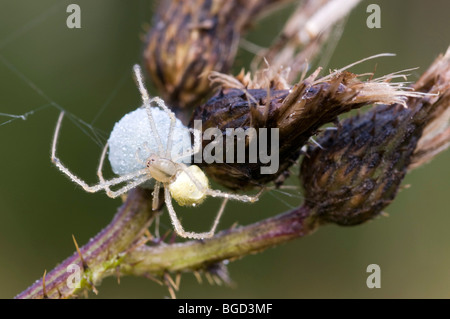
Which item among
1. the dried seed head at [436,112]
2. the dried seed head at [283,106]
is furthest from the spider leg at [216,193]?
the dried seed head at [436,112]

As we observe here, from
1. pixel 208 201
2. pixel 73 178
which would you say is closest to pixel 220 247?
pixel 73 178

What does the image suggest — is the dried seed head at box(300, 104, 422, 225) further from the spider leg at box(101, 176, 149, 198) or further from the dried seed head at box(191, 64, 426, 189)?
the spider leg at box(101, 176, 149, 198)

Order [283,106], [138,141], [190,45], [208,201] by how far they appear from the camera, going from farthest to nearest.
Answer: [208,201] < [190,45] < [138,141] < [283,106]

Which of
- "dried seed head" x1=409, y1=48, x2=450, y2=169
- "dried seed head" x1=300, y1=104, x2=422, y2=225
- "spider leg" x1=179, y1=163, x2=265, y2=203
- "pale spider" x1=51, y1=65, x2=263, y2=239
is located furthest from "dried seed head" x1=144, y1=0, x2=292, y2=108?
"dried seed head" x1=409, y1=48, x2=450, y2=169

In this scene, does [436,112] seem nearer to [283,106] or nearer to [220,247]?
[283,106]

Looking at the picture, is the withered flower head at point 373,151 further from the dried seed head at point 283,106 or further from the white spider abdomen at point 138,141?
the white spider abdomen at point 138,141
